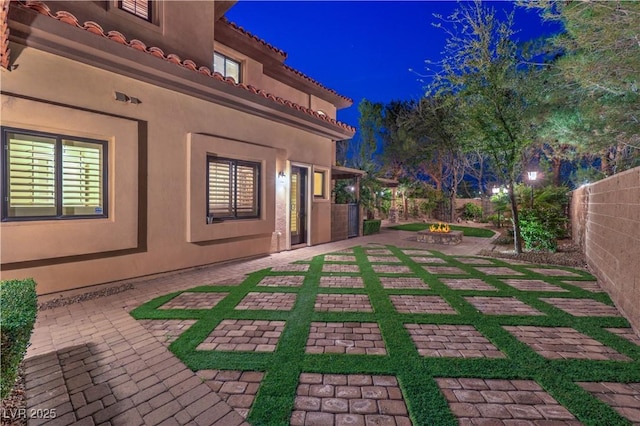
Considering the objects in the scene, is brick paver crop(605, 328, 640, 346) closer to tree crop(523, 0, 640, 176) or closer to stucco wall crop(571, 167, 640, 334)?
stucco wall crop(571, 167, 640, 334)

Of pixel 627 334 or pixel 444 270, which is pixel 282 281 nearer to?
pixel 444 270

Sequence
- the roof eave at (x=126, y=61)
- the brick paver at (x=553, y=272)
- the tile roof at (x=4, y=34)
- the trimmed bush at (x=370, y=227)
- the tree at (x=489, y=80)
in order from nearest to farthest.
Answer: the tile roof at (x=4, y=34) < the roof eave at (x=126, y=61) < the brick paver at (x=553, y=272) < the tree at (x=489, y=80) < the trimmed bush at (x=370, y=227)

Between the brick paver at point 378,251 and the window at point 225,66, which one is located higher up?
the window at point 225,66

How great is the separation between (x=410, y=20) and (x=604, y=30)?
81.6m

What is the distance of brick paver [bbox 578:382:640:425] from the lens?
251 centimetres

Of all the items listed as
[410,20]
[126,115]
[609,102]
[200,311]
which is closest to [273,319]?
[200,311]

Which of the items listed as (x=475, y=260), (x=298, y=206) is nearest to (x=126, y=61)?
(x=298, y=206)

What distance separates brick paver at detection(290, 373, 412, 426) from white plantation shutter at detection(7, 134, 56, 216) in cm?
546

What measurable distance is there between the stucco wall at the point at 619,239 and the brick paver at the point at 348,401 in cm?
392

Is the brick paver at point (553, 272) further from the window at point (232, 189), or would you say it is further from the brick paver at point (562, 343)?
the window at point (232, 189)

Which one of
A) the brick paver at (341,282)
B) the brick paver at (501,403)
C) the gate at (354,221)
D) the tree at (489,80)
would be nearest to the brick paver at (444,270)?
the brick paver at (341,282)

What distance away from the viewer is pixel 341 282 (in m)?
6.60

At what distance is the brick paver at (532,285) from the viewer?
6.21 m

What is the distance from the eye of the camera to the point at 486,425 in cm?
236
